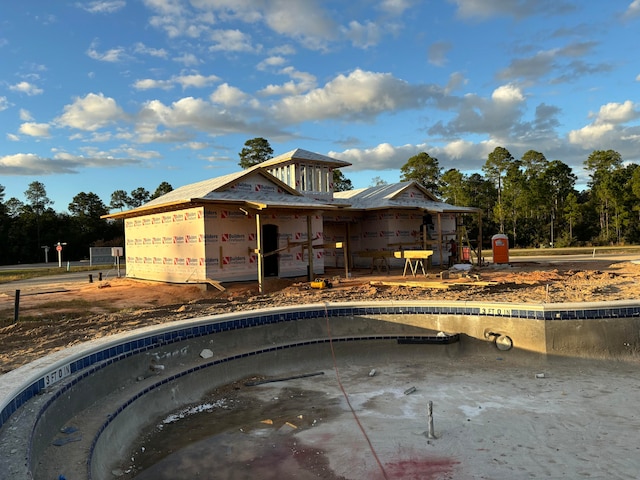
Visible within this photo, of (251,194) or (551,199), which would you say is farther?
(551,199)

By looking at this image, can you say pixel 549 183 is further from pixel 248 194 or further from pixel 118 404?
pixel 118 404

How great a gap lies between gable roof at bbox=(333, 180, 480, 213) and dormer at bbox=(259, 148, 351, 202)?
47.3 inches

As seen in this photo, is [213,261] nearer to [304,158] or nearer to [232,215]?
[232,215]

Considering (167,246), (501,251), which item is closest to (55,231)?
(167,246)

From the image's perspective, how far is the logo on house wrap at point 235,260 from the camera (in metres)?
17.0

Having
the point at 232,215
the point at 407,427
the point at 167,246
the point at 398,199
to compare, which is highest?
the point at 398,199

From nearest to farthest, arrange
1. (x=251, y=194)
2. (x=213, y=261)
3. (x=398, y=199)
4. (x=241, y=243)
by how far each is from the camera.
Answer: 1. (x=213, y=261)
2. (x=241, y=243)
3. (x=251, y=194)
4. (x=398, y=199)

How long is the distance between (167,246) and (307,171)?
7761 mm

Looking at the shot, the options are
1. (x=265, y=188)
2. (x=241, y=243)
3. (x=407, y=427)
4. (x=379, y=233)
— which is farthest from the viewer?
(x=379, y=233)

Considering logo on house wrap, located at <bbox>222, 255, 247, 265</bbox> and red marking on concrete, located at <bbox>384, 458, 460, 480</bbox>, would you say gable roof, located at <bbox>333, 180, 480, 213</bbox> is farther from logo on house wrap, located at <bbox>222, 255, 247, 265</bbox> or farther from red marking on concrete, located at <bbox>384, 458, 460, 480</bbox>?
red marking on concrete, located at <bbox>384, 458, 460, 480</bbox>

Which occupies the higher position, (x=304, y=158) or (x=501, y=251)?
(x=304, y=158)

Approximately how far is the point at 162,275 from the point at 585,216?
47.7 metres

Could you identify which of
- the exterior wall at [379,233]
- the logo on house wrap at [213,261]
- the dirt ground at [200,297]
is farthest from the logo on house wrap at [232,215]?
the exterior wall at [379,233]

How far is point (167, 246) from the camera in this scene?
19.0 meters
